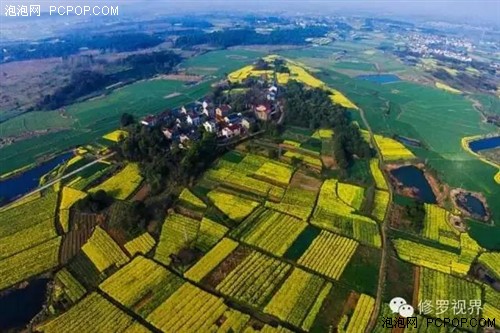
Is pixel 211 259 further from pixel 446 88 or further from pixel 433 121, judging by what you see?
pixel 446 88

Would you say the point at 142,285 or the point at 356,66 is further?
the point at 356,66

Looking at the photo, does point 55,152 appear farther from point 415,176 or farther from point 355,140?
point 415,176

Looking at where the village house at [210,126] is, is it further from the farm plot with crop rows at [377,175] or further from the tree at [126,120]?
the farm plot with crop rows at [377,175]

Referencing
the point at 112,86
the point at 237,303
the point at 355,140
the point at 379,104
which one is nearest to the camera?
the point at 237,303

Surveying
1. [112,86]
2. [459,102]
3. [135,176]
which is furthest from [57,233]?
[459,102]

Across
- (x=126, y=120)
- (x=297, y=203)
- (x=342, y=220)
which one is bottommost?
(x=342, y=220)

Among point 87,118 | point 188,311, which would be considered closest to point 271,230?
point 188,311

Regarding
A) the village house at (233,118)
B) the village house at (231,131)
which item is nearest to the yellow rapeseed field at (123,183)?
the village house at (231,131)
